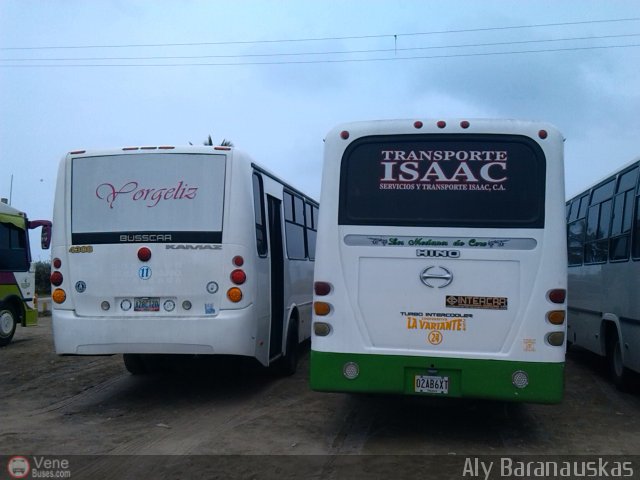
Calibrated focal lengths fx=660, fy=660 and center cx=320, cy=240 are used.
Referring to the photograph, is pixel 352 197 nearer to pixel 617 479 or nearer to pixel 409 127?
pixel 409 127

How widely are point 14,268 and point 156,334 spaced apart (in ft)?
27.4

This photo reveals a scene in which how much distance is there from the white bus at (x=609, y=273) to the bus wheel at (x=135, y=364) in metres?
6.91

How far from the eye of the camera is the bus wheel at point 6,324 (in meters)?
14.3

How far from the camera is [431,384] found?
6352 mm

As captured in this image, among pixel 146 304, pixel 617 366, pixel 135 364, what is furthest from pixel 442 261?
pixel 135 364

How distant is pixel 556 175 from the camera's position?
6.41 meters

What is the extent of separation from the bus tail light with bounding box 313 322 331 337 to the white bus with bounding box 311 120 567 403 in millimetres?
10

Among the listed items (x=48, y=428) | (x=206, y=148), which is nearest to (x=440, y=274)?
(x=206, y=148)

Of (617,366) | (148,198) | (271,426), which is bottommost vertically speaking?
(271,426)

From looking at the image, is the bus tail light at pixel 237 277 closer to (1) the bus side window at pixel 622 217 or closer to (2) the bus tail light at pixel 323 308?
(2) the bus tail light at pixel 323 308

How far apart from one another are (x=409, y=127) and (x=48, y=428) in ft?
16.6

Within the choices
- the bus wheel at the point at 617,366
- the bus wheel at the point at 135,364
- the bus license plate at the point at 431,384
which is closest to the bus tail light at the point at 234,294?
the bus license plate at the point at 431,384

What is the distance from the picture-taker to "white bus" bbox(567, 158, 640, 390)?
852cm

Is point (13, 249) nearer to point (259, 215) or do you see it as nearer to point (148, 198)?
point (148, 198)
